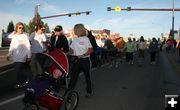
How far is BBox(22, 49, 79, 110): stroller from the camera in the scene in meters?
7.24

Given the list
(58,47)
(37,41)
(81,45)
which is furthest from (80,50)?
(37,41)

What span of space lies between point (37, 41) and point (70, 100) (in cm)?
445

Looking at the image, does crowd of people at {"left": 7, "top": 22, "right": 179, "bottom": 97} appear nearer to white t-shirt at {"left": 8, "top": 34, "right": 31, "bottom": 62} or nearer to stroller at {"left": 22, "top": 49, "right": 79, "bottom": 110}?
white t-shirt at {"left": 8, "top": 34, "right": 31, "bottom": 62}

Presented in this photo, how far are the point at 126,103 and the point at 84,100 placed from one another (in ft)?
3.27

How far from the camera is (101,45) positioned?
2455 cm

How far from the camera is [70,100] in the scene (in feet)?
27.0

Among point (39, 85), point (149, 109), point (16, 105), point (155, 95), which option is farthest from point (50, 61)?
point (155, 95)

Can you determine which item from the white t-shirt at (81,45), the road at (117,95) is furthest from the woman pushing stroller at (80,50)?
the road at (117,95)

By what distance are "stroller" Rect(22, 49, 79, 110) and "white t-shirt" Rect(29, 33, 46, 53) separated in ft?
13.3

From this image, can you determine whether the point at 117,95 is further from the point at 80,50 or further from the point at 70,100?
the point at 70,100

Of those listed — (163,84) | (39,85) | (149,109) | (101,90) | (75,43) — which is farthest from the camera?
(163,84)

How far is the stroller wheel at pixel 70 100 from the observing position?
793 cm

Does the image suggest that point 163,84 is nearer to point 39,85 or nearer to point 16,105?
point 16,105

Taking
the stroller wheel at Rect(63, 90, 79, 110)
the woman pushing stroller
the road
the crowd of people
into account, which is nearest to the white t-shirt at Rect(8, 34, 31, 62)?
the crowd of people
